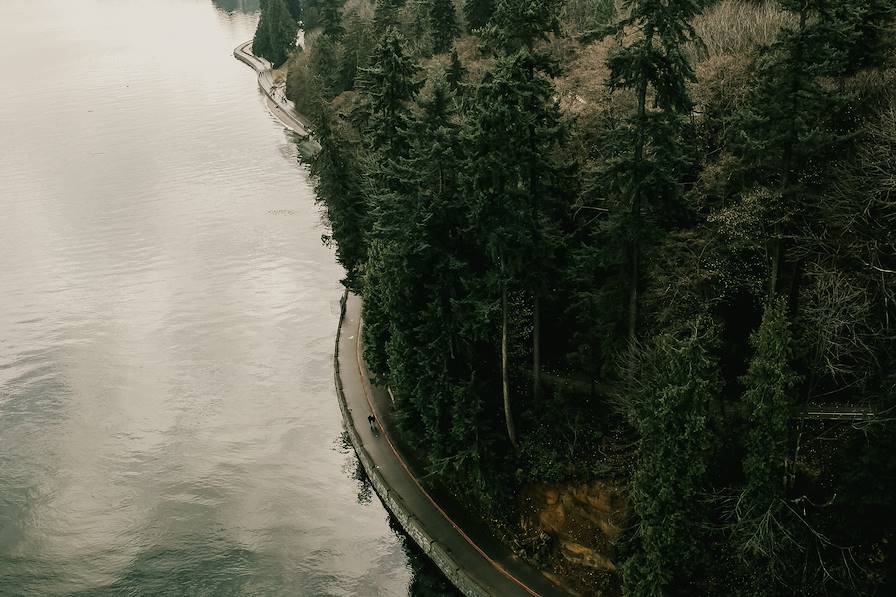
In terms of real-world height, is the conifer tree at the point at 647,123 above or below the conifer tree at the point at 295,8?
below

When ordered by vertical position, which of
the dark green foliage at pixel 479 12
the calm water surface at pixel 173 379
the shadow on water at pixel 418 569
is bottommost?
the shadow on water at pixel 418 569

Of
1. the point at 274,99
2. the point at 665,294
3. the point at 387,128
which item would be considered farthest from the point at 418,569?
the point at 274,99

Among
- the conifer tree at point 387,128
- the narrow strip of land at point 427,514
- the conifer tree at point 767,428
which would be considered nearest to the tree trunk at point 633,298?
the conifer tree at point 767,428

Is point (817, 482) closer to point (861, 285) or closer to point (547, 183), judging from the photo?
point (861, 285)

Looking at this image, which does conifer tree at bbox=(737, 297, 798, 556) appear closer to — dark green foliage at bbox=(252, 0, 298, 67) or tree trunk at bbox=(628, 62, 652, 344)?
tree trunk at bbox=(628, 62, 652, 344)

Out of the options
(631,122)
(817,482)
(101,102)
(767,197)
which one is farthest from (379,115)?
(101,102)

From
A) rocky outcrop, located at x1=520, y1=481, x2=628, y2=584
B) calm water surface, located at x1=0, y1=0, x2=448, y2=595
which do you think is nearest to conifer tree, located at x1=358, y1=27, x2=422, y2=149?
rocky outcrop, located at x1=520, y1=481, x2=628, y2=584

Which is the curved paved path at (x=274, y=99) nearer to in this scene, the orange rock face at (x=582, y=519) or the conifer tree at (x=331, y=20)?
the conifer tree at (x=331, y=20)
